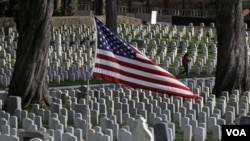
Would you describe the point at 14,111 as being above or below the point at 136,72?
below

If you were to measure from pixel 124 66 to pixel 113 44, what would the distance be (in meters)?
0.47

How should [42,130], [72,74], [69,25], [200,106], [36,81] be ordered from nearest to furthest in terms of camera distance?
[42,130], [200,106], [36,81], [72,74], [69,25]

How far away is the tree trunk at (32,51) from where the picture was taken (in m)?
23.7

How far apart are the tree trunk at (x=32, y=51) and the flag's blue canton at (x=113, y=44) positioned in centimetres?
790

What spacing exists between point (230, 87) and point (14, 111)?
296 inches

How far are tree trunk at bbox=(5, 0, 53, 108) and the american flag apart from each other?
Result: 26.1ft

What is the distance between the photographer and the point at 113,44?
1591 centimetres

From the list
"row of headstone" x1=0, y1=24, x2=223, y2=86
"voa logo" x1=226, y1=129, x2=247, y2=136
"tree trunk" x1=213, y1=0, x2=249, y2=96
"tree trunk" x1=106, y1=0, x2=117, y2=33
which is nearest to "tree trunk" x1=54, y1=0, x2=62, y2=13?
"row of headstone" x1=0, y1=24, x2=223, y2=86

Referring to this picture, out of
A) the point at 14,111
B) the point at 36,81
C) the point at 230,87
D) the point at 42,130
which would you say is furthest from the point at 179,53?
the point at 42,130

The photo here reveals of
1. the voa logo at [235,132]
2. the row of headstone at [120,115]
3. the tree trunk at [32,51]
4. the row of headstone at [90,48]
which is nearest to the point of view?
the voa logo at [235,132]

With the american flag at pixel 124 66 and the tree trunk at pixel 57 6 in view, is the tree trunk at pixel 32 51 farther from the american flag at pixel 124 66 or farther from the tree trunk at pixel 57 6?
the tree trunk at pixel 57 6

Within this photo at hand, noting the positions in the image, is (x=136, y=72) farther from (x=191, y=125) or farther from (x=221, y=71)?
(x=221, y=71)

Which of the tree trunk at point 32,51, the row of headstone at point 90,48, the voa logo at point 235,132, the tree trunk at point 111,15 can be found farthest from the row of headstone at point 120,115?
the tree trunk at point 111,15

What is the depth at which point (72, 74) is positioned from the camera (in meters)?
29.1
